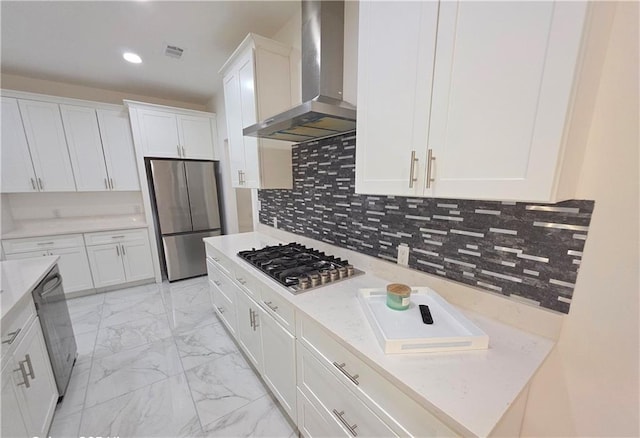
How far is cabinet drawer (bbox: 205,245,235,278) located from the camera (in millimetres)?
1914

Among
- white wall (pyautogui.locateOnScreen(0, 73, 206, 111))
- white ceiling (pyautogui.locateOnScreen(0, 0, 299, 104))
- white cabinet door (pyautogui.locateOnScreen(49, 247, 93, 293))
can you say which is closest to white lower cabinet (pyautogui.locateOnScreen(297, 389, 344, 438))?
white ceiling (pyautogui.locateOnScreen(0, 0, 299, 104))

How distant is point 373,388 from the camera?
2.66ft

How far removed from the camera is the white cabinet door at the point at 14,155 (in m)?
2.63

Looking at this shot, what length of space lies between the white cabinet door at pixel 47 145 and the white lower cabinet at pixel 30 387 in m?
2.46

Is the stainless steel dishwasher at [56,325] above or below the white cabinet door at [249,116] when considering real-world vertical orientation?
below

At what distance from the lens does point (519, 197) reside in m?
0.68

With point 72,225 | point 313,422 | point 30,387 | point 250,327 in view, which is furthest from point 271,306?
point 72,225

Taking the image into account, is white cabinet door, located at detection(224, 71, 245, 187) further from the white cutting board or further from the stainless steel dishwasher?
the white cutting board

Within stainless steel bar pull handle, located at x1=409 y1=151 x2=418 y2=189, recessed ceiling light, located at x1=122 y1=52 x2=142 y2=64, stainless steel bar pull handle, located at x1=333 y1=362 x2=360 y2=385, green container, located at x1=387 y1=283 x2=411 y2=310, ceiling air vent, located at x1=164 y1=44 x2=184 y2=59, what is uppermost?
recessed ceiling light, located at x1=122 y1=52 x2=142 y2=64

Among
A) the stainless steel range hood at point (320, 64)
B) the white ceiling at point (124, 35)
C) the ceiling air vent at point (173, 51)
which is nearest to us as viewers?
the stainless steel range hood at point (320, 64)

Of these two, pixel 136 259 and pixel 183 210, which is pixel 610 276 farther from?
pixel 136 259

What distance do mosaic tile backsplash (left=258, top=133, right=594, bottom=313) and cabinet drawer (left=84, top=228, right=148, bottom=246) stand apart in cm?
287

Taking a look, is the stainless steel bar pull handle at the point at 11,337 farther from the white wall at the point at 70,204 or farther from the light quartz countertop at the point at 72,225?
the white wall at the point at 70,204

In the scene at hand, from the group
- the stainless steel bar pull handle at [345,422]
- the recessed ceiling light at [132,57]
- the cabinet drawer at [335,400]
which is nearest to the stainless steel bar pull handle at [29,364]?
the cabinet drawer at [335,400]
